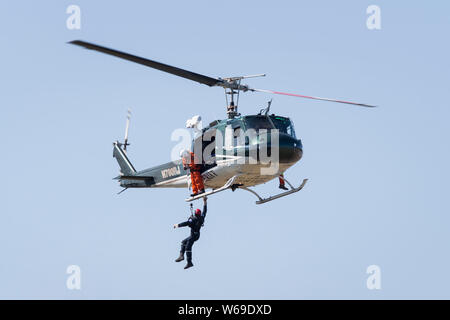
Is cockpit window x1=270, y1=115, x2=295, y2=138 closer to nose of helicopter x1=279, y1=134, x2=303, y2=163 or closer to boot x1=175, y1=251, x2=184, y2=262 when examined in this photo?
nose of helicopter x1=279, y1=134, x2=303, y2=163

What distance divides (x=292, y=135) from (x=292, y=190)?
207 centimetres

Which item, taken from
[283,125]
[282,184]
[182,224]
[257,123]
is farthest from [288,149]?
[182,224]

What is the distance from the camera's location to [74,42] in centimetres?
2178

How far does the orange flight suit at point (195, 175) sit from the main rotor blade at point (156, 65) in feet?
9.25

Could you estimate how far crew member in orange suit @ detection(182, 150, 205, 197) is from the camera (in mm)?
28797

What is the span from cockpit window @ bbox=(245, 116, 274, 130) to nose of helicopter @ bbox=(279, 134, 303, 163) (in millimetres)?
869

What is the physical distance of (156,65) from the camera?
1008 inches

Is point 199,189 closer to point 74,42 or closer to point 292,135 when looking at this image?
point 292,135

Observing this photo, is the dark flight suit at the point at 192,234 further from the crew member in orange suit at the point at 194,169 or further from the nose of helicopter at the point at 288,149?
the nose of helicopter at the point at 288,149

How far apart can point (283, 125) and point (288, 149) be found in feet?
4.43

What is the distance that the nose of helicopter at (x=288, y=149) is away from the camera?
27359mm

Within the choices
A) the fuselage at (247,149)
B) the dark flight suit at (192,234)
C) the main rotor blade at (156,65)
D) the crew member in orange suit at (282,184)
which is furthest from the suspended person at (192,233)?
the main rotor blade at (156,65)

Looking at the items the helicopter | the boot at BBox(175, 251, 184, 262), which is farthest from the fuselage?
the boot at BBox(175, 251, 184, 262)

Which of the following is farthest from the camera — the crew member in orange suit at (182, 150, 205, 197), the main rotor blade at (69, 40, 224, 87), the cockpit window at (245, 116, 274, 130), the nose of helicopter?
the crew member in orange suit at (182, 150, 205, 197)
